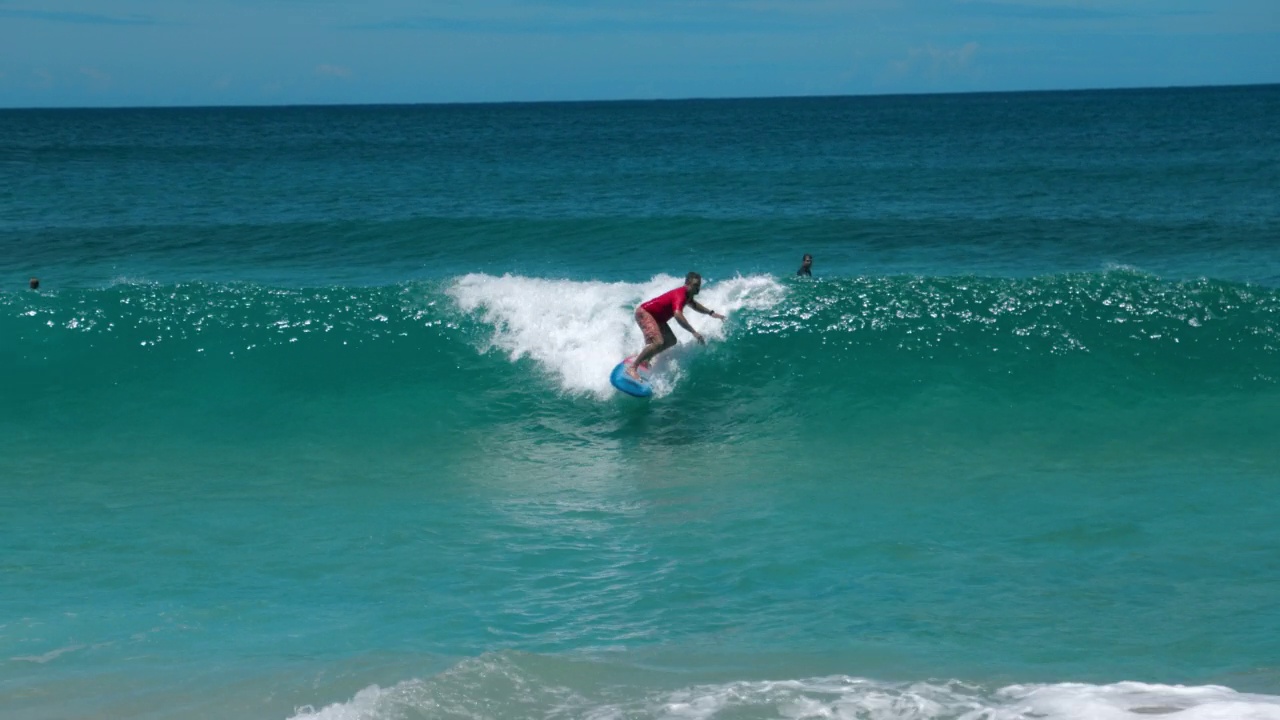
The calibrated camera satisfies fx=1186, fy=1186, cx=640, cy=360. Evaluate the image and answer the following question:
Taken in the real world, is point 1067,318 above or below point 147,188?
below

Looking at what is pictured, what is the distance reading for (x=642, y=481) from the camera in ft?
35.4

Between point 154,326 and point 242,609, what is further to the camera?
point 154,326

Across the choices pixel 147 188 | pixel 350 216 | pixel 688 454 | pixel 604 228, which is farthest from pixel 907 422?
pixel 147 188

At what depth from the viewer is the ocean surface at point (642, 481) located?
7051mm

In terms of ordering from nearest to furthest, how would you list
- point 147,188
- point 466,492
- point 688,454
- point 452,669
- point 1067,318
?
point 452,669, point 466,492, point 688,454, point 1067,318, point 147,188

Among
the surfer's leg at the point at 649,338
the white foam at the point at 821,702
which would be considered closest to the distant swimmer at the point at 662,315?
the surfer's leg at the point at 649,338

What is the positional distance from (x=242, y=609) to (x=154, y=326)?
7.82 m

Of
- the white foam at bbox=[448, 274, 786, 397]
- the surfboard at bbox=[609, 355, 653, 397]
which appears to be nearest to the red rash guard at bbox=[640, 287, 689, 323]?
the surfboard at bbox=[609, 355, 653, 397]

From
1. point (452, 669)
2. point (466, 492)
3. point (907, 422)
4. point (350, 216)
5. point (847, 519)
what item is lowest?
point (452, 669)

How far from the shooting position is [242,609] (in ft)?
26.6

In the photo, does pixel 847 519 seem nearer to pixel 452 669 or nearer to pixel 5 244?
pixel 452 669

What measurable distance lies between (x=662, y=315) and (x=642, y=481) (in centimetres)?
246

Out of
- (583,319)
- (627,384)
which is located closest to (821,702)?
(627,384)

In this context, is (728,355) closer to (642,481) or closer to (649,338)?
(649,338)
